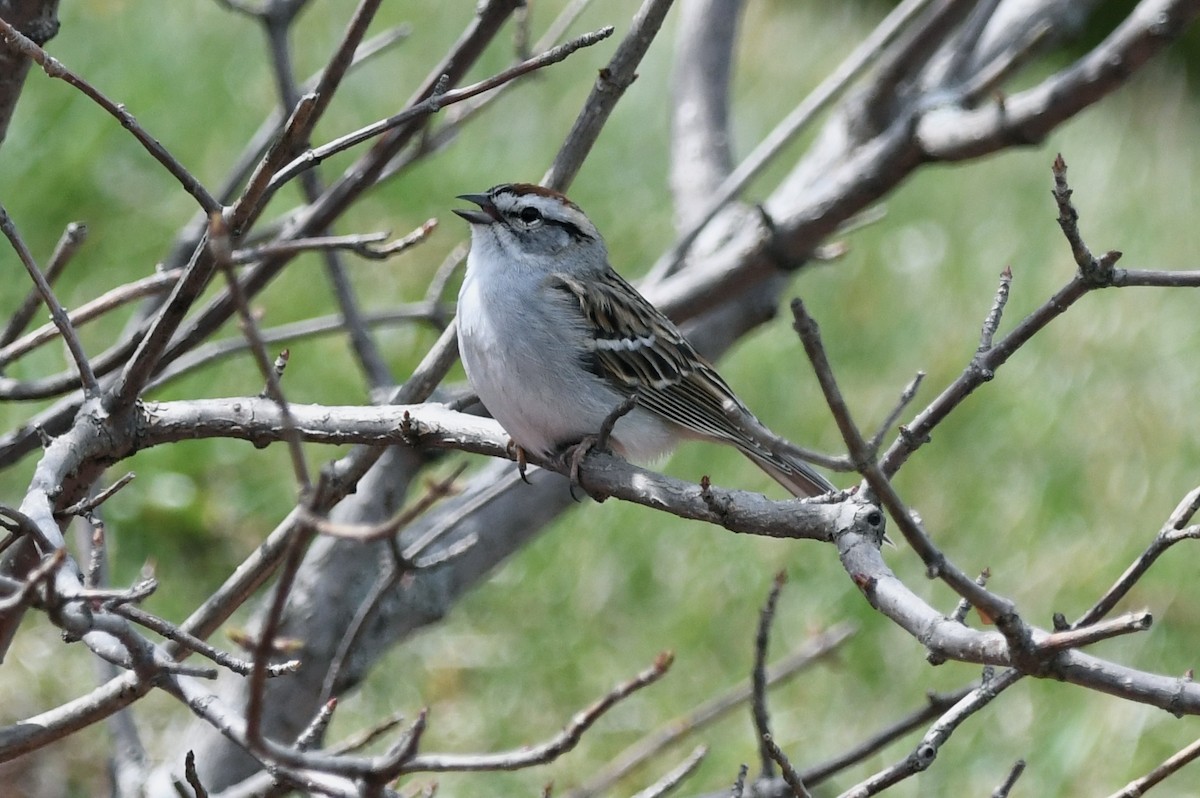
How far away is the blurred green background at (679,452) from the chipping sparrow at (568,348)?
41cm

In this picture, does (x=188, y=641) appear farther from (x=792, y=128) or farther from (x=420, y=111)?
(x=792, y=128)

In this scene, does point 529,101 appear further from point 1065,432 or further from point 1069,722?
point 1069,722

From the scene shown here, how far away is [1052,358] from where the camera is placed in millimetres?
5871

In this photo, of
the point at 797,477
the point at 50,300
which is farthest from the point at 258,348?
the point at 797,477

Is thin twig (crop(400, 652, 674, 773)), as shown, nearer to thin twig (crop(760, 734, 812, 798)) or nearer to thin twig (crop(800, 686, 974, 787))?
thin twig (crop(760, 734, 812, 798))

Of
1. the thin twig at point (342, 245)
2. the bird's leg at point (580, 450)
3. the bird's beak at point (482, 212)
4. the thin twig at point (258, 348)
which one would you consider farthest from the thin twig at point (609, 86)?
the thin twig at point (258, 348)

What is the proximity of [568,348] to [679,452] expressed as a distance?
1.99 meters

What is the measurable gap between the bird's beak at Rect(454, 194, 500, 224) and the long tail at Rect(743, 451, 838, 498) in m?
0.87

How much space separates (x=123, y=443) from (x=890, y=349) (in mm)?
4030

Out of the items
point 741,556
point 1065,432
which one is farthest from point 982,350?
point 1065,432

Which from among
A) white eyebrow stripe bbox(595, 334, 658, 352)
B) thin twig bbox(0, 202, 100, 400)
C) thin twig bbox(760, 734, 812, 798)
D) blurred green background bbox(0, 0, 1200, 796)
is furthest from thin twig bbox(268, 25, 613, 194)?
blurred green background bbox(0, 0, 1200, 796)

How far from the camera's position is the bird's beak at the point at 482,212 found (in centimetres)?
344

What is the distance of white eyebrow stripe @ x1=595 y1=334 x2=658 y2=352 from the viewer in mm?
3287

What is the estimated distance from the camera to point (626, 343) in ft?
11.0
